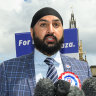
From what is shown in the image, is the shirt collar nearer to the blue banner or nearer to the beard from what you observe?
the beard

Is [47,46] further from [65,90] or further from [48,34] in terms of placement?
[65,90]

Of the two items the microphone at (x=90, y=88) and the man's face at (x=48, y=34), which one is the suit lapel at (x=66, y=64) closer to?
the man's face at (x=48, y=34)

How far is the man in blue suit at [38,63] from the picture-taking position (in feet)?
7.91

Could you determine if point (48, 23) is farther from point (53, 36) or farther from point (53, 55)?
point (53, 55)

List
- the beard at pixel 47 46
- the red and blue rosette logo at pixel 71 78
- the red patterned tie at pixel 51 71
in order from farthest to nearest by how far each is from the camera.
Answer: the beard at pixel 47 46, the red patterned tie at pixel 51 71, the red and blue rosette logo at pixel 71 78

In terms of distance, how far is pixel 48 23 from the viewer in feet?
7.88

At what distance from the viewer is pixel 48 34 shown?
7.83 ft

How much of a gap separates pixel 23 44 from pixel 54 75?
5897 mm

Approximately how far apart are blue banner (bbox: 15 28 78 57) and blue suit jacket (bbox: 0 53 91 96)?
17.0 ft

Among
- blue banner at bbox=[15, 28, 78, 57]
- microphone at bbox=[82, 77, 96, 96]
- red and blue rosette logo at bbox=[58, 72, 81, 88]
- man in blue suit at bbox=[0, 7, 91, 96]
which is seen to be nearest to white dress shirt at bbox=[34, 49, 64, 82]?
man in blue suit at bbox=[0, 7, 91, 96]

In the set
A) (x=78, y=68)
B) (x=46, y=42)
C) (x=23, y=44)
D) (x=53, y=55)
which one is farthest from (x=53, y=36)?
(x=23, y=44)

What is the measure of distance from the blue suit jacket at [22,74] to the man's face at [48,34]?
0.24m

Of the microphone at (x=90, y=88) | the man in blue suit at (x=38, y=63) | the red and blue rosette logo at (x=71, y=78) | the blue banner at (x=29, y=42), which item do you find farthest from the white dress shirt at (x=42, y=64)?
the blue banner at (x=29, y=42)

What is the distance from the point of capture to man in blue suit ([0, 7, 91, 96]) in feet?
7.91
